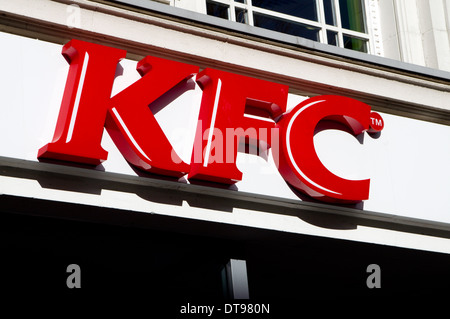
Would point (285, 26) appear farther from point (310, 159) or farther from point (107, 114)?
point (107, 114)

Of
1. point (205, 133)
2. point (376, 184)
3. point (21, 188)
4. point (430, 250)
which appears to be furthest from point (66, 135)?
point (430, 250)

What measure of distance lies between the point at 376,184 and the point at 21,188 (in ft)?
12.6

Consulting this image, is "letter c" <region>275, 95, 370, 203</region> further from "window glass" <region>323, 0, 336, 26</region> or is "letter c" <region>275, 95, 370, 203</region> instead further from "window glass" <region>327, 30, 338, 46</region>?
"window glass" <region>323, 0, 336, 26</region>

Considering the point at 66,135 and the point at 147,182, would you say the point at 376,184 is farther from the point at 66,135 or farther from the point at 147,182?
the point at 66,135

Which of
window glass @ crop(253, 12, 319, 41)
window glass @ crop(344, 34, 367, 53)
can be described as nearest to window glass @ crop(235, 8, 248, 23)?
window glass @ crop(253, 12, 319, 41)

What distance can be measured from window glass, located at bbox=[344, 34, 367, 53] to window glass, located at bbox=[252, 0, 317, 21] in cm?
54

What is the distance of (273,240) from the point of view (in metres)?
8.32

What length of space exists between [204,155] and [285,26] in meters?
3.08

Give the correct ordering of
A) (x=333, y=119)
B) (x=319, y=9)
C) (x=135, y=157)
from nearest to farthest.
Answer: (x=135, y=157) → (x=333, y=119) → (x=319, y=9)

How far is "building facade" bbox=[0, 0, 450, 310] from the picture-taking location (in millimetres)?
7117

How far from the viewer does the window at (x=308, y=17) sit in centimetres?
962

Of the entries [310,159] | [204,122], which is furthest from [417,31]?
[204,122]
